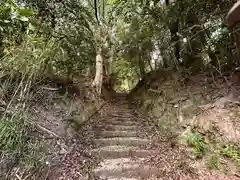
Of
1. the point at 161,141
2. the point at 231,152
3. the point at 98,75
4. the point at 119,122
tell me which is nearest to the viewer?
the point at 231,152

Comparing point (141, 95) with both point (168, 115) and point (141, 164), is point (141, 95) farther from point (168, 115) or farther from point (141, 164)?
point (141, 164)

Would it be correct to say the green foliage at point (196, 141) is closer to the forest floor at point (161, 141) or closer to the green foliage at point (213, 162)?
the forest floor at point (161, 141)

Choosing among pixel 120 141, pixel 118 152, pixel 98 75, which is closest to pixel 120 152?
pixel 118 152

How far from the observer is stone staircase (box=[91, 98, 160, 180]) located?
300 centimetres

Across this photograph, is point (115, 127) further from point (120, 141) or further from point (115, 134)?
point (120, 141)

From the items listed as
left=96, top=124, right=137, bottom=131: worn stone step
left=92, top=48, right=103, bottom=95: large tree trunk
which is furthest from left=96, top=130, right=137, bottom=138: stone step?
left=92, top=48, right=103, bottom=95: large tree trunk

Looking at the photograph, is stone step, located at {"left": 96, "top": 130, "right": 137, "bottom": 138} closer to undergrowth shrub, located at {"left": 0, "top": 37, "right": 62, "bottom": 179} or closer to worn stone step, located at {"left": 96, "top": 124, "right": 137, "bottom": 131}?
worn stone step, located at {"left": 96, "top": 124, "right": 137, "bottom": 131}

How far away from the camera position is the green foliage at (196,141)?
3.17 meters

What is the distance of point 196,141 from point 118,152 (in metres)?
1.18

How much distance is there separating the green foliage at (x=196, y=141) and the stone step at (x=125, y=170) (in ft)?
2.11

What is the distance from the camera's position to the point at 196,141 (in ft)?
10.6

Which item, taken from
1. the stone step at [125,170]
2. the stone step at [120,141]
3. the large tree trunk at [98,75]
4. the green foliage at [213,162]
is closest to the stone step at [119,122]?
the stone step at [120,141]

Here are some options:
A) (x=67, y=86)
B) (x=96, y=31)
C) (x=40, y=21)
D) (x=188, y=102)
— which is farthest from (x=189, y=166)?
(x=96, y=31)

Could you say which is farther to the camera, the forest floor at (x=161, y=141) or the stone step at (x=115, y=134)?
the stone step at (x=115, y=134)
